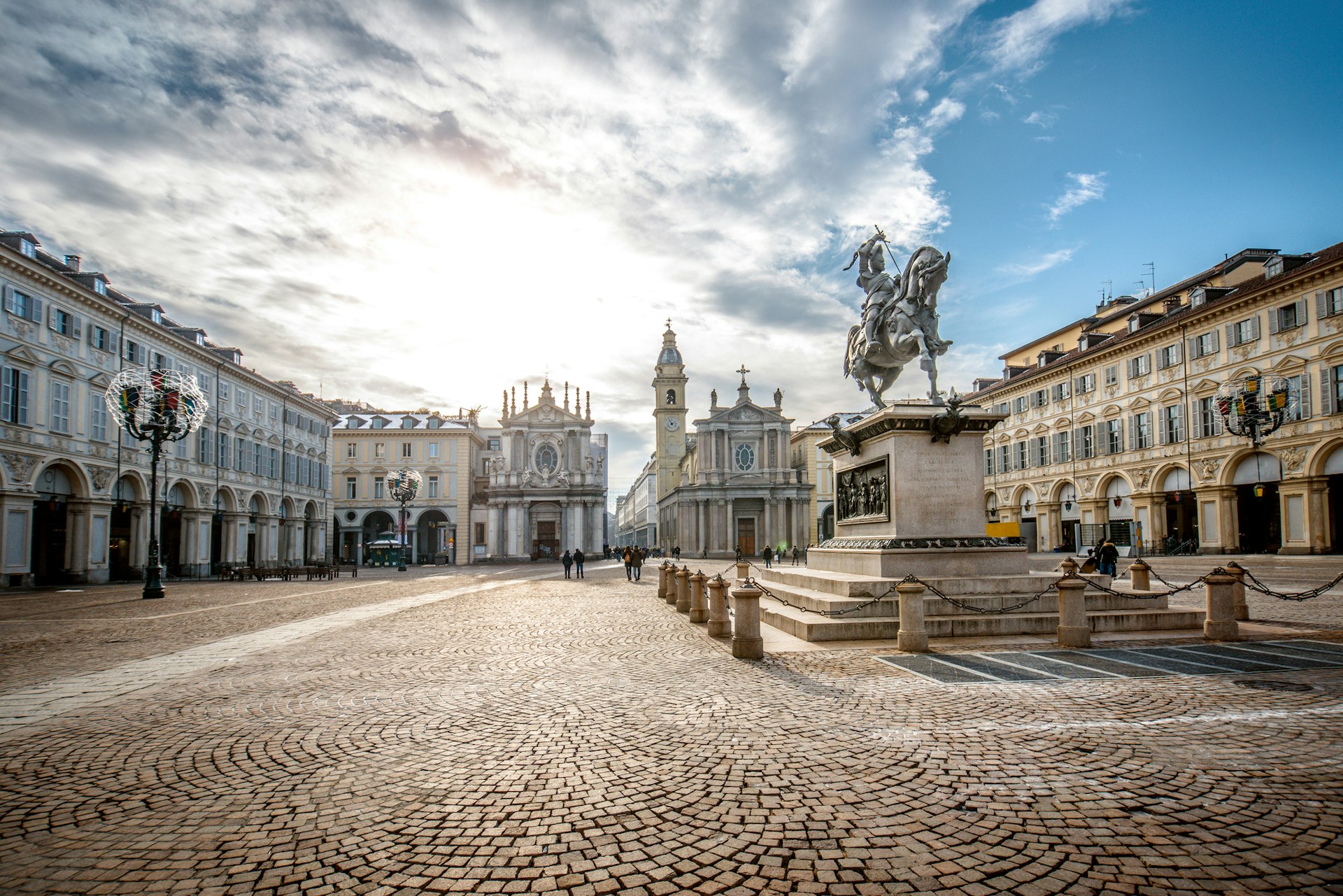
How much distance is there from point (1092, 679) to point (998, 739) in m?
2.80

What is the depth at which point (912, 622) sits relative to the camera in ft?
30.9

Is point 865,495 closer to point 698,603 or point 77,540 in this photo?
point 698,603

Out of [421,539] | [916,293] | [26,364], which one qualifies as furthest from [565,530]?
[916,293]

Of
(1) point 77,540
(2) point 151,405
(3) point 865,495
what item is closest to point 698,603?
(3) point 865,495

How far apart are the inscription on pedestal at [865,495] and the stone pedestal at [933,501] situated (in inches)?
1.7

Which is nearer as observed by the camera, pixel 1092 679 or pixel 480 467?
pixel 1092 679

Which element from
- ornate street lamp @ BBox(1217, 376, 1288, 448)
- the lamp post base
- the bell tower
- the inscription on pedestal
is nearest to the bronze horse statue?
the inscription on pedestal

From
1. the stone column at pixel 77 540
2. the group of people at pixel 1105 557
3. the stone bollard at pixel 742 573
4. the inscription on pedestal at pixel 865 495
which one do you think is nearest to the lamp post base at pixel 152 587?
the stone column at pixel 77 540

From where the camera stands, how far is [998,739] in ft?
18.2

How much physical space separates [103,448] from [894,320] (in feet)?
109

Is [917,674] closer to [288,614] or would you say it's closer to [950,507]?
[950,507]

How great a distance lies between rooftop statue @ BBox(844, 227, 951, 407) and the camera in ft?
43.2

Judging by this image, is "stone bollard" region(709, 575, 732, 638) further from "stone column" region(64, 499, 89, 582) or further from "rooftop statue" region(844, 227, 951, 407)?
"stone column" region(64, 499, 89, 582)

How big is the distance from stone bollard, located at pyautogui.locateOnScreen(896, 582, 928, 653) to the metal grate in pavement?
17 cm
